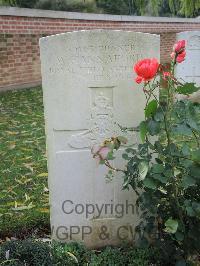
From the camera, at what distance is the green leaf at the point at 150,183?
2.10 m

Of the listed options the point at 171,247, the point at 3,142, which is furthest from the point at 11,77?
the point at 171,247

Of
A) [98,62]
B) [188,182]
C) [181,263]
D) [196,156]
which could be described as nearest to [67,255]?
[181,263]

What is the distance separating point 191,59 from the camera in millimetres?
7008

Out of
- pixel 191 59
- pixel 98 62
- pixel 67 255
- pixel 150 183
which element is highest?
pixel 191 59

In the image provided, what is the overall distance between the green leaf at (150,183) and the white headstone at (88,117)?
0.57m

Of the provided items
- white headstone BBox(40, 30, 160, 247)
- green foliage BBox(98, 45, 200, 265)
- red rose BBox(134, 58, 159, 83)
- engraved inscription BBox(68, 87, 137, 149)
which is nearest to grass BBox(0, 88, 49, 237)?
white headstone BBox(40, 30, 160, 247)

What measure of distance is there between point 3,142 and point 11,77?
3675 millimetres

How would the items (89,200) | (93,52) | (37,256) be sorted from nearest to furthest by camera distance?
(37,256) < (93,52) < (89,200)

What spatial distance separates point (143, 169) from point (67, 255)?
87cm

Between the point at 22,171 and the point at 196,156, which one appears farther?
the point at 22,171

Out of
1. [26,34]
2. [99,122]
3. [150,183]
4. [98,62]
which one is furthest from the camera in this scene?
[26,34]

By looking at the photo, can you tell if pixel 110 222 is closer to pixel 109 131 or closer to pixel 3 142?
pixel 109 131

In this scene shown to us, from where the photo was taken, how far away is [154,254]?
261 cm

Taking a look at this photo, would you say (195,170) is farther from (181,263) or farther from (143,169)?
(181,263)
